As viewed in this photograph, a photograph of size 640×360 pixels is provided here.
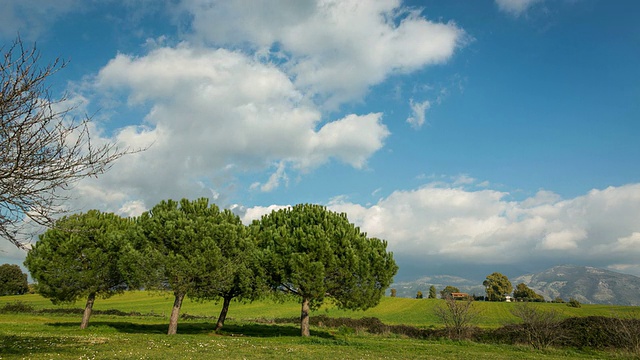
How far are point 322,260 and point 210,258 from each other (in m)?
10.5

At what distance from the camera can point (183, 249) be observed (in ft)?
111

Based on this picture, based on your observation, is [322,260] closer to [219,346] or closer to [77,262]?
[219,346]

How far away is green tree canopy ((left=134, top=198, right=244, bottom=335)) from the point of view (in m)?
33.3

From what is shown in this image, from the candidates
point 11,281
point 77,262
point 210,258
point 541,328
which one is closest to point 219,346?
point 210,258

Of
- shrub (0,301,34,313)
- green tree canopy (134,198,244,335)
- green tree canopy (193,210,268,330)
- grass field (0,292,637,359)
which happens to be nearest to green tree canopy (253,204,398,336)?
green tree canopy (193,210,268,330)

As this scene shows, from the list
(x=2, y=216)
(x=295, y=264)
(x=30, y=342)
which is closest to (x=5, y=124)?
(x=2, y=216)

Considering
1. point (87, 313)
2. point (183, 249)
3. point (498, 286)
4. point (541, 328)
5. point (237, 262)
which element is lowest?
point (541, 328)

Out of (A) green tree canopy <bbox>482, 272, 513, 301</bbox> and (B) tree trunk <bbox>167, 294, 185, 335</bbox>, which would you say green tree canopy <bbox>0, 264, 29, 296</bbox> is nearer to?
(B) tree trunk <bbox>167, 294, 185, 335</bbox>

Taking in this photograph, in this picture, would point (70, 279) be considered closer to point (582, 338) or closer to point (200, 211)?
point (200, 211)

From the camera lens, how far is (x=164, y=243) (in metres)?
34.7

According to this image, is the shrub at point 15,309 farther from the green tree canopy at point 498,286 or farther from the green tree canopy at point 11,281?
the green tree canopy at point 498,286

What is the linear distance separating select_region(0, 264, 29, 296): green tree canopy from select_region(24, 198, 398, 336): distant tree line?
366ft

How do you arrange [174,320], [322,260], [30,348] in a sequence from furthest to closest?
[322,260], [174,320], [30,348]

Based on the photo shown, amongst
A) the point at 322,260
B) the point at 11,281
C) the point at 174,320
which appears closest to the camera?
the point at 174,320
